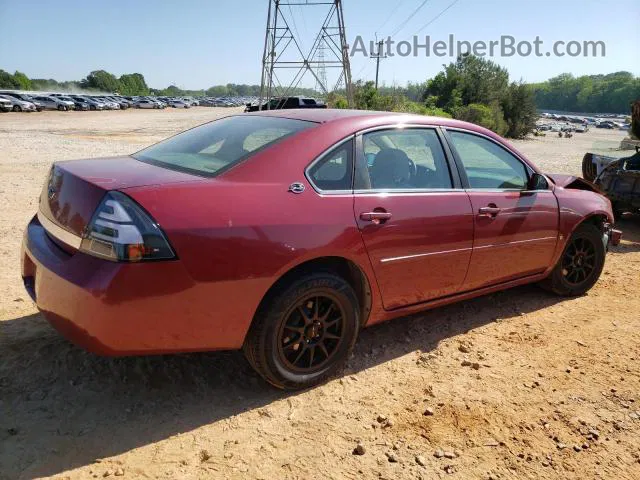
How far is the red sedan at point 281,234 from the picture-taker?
7.70ft

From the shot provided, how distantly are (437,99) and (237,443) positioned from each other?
52961mm

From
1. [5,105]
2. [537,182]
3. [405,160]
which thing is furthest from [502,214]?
[5,105]

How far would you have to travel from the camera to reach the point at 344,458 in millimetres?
2447

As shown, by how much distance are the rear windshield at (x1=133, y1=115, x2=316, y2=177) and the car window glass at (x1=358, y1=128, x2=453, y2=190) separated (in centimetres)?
47

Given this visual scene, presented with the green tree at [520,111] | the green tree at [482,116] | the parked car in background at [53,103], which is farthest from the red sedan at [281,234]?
the parked car in background at [53,103]

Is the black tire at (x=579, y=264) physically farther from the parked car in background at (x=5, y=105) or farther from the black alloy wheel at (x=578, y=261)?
the parked car in background at (x=5, y=105)

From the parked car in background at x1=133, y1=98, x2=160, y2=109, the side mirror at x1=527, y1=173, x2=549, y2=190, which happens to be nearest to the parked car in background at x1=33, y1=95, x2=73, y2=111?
the parked car in background at x1=133, y1=98, x2=160, y2=109

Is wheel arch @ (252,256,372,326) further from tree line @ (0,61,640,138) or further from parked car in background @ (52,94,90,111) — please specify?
parked car in background @ (52,94,90,111)

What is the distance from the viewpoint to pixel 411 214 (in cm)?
317

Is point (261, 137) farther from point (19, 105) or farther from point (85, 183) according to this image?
point (19, 105)

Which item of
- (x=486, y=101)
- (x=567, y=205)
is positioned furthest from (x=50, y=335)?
(x=486, y=101)

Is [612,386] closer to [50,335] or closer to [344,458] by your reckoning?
[344,458]

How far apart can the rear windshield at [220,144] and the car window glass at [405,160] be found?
1.54 ft

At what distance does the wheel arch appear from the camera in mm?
2713
